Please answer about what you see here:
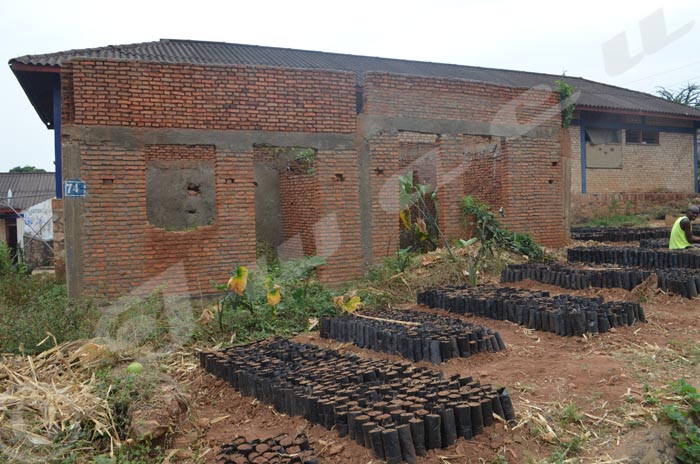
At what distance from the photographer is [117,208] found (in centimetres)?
845

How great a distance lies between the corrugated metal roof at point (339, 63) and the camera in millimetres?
14125

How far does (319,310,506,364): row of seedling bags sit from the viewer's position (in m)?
5.80

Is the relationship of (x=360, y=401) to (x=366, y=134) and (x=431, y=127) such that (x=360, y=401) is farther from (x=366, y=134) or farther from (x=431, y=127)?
(x=431, y=127)

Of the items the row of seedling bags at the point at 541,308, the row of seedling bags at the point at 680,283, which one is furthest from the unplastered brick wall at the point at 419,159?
the row of seedling bags at the point at 680,283

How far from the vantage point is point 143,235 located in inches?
338

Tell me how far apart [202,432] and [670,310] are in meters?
6.32

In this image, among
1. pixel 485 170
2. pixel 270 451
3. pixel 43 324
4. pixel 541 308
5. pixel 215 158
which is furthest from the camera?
pixel 485 170

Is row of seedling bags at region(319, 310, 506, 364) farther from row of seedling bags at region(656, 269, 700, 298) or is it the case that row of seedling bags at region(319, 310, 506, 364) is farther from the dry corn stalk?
row of seedling bags at region(656, 269, 700, 298)

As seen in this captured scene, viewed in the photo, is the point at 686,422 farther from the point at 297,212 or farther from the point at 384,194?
the point at 297,212

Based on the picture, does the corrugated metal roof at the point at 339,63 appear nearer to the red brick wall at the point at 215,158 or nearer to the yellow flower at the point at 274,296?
the red brick wall at the point at 215,158

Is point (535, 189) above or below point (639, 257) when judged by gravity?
above

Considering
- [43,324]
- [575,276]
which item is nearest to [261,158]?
[575,276]

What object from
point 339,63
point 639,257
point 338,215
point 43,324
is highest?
point 339,63

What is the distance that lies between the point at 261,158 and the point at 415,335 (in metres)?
9.15
